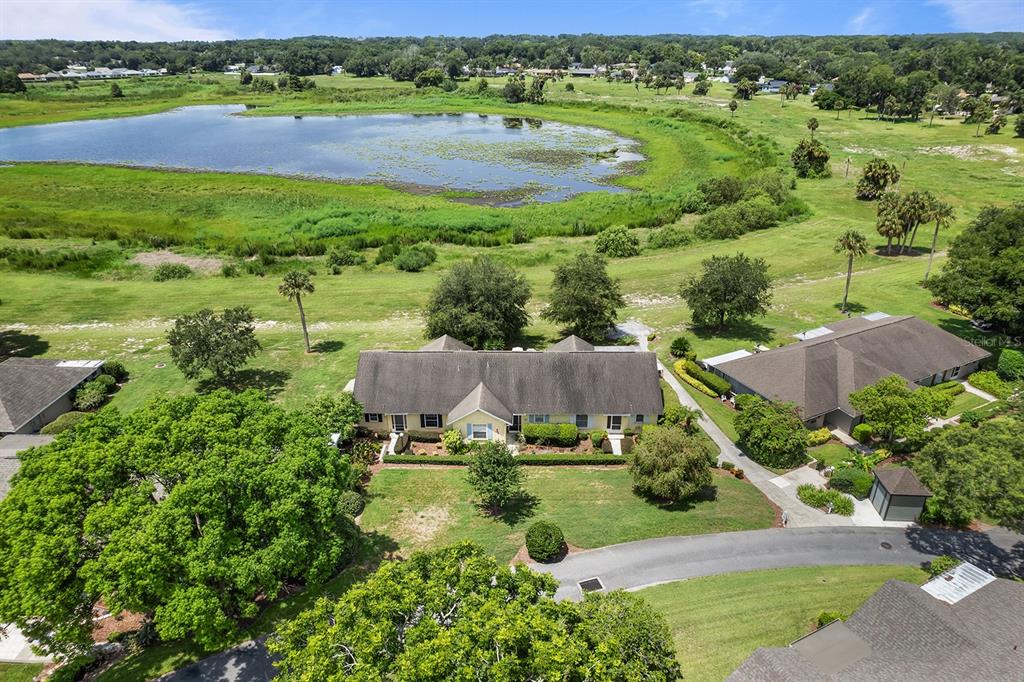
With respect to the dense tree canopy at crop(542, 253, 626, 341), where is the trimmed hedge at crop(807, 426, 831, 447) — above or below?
below

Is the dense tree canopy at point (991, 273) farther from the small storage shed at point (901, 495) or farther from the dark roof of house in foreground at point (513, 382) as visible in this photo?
the dark roof of house in foreground at point (513, 382)

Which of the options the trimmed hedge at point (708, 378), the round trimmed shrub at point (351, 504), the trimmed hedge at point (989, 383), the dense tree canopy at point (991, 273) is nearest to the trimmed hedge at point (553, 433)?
the round trimmed shrub at point (351, 504)

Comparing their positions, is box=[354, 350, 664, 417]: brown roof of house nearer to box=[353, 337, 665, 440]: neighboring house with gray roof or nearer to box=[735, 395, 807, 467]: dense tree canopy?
box=[353, 337, 665, 440]: neighboring house with gray roof

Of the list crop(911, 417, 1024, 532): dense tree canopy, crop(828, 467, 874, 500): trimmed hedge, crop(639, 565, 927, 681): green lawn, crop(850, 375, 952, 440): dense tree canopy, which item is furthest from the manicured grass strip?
crop(639, 565, 927, 681): green lawn

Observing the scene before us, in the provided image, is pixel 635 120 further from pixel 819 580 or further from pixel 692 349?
pixel 819 580

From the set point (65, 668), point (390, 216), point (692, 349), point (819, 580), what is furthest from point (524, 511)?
point (390, 216)

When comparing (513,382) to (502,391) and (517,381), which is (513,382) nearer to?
(517,381)
